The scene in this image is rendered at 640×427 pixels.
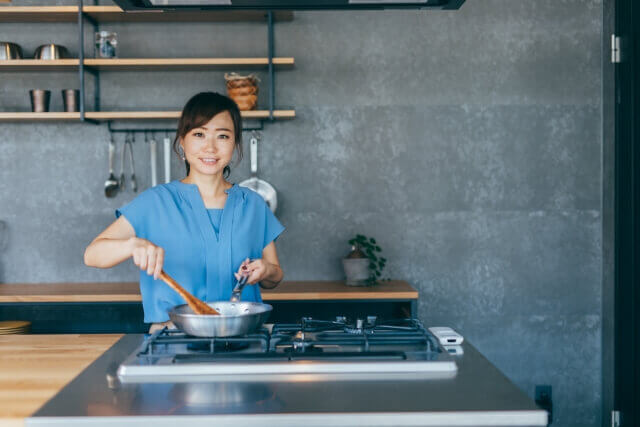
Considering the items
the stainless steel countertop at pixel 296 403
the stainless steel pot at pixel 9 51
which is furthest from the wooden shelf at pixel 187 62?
the stainless steel countertop at pixel 296 403

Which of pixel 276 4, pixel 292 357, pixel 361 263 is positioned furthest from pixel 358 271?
pixel 292 357

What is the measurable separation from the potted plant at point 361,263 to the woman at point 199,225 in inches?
50.2

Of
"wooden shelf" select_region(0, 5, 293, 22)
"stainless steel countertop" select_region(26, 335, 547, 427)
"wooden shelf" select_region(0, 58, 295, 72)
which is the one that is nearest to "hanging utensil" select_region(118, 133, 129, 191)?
"wooden shelf" select_region(0, 58, 295, 72)

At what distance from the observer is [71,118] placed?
10.9 ft

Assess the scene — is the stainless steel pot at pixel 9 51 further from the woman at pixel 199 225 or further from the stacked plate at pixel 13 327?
the woman at pixel 199 225

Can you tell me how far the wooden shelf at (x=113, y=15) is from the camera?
324 centimetres

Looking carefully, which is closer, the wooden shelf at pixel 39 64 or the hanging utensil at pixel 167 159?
the wooden shelf at pixel 39 64

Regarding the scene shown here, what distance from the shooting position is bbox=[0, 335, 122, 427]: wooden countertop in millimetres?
1211

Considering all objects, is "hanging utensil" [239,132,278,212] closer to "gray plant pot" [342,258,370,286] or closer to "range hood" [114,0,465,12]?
"gray plant pot" [342,258,370,286]

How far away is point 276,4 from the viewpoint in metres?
1.91

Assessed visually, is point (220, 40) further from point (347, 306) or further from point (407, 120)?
point (347, 306)

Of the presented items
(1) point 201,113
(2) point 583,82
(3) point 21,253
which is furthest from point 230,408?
(2) point 583,82

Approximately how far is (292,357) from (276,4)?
1.07 meters

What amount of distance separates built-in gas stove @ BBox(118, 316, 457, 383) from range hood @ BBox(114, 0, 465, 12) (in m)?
0.95
